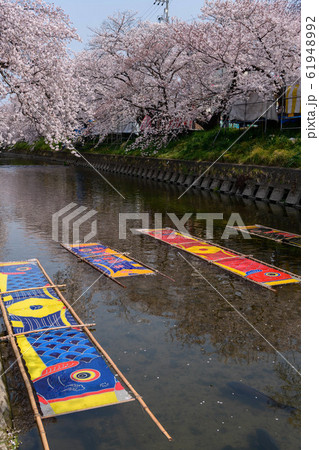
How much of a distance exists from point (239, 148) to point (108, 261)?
1787 centimetres

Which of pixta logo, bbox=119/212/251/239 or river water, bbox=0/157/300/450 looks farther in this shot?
pixta logo, bbox=119/212/251/239

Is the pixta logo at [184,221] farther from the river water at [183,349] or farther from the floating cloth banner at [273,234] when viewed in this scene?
the river water at [183,349]

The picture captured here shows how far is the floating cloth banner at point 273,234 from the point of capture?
14961mm

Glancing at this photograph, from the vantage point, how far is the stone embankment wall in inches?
883

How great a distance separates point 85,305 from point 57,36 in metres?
9.31

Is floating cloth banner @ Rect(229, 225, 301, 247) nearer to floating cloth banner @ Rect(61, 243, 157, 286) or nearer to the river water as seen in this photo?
the river water

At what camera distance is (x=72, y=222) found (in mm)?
18219

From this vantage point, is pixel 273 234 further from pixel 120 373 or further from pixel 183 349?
pixel 120 373

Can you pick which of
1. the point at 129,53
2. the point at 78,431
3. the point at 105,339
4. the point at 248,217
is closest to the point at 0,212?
the point at 248,217

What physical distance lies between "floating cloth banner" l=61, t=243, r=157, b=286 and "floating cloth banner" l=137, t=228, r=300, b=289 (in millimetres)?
1972

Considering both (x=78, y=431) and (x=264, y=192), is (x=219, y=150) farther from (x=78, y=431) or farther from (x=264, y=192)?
(x=78, y=431)

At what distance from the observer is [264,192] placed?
23.8m

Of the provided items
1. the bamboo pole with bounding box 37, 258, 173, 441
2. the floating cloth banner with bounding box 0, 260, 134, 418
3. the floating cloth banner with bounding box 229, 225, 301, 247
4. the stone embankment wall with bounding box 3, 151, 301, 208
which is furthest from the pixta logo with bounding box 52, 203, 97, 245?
the stone embankment wall with bounding box 3, 151, 301, 208

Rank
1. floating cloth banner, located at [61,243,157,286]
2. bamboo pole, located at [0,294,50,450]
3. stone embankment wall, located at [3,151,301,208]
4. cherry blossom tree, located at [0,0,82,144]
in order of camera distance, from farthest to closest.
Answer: stone embankment wall, located at [3,151,301,208], cherry blossom tree, located at [0,0,82,144], floating cloth banner, located at [61,243,157,286], bamboo pole, located at [0,294,50,450]
